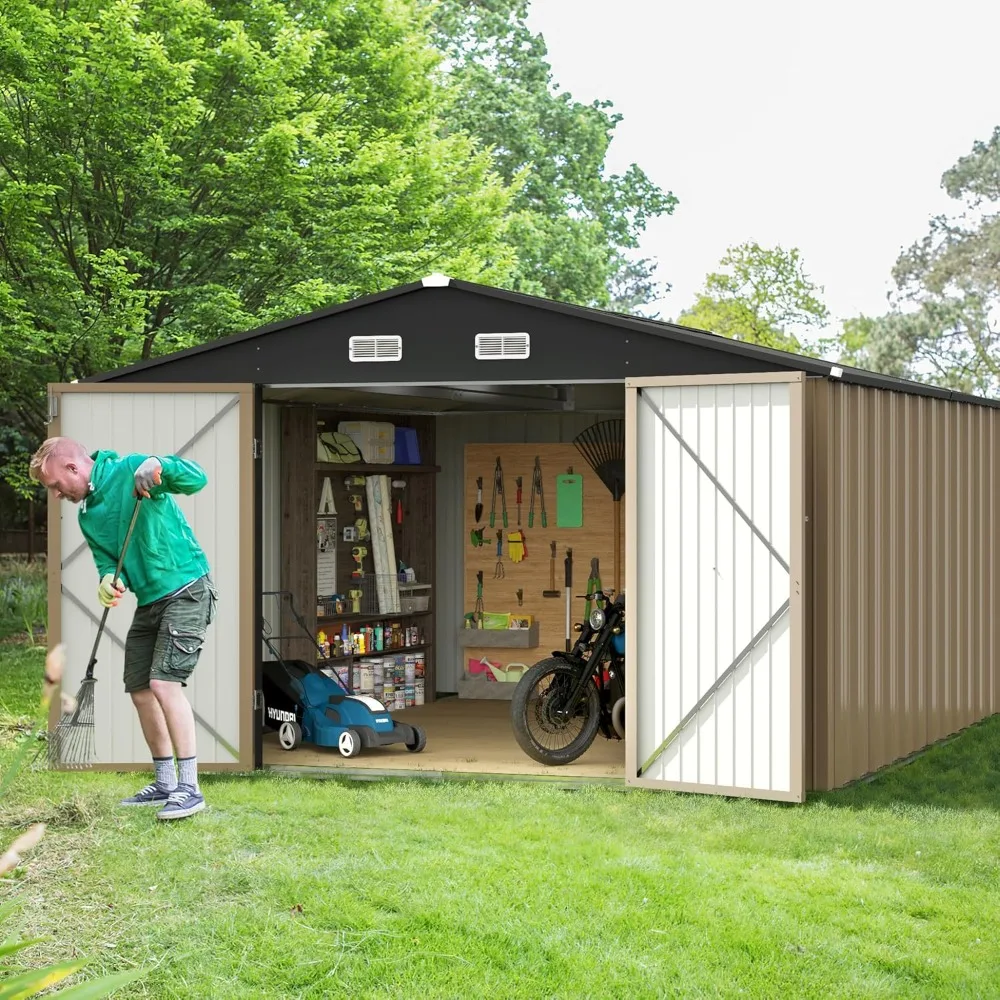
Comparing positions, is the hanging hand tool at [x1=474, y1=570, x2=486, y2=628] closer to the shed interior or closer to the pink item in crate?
the shed interior

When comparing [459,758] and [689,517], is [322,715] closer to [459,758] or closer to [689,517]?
[459,758]

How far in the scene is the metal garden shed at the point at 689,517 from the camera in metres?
7.32

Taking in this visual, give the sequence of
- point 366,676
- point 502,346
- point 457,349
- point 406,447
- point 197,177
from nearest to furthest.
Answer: point 502,346, point 457,349, point 366,676, point 406,447, point 197,177

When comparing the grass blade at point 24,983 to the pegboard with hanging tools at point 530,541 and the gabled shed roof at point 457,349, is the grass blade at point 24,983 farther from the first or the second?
the pegboard with hanging tools at point 530,541

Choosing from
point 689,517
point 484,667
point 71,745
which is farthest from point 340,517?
point 689,517

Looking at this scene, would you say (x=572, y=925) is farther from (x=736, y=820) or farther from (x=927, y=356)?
(x=927, y=356)

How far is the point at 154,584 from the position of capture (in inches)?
270

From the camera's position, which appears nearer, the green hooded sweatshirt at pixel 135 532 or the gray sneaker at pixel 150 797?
the green hooded sweatshirt at pixel 135 532

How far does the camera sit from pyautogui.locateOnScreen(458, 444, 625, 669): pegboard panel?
11.1m

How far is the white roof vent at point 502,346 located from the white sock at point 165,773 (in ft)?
7.98

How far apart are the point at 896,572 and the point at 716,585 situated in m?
1.47

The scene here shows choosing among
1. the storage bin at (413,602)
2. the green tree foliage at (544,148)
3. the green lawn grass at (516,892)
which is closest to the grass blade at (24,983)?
the green lawn grass at (516,892)

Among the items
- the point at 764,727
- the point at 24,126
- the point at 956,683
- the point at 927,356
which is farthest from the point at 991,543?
the point at 927,356

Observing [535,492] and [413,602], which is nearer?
[413,602]
